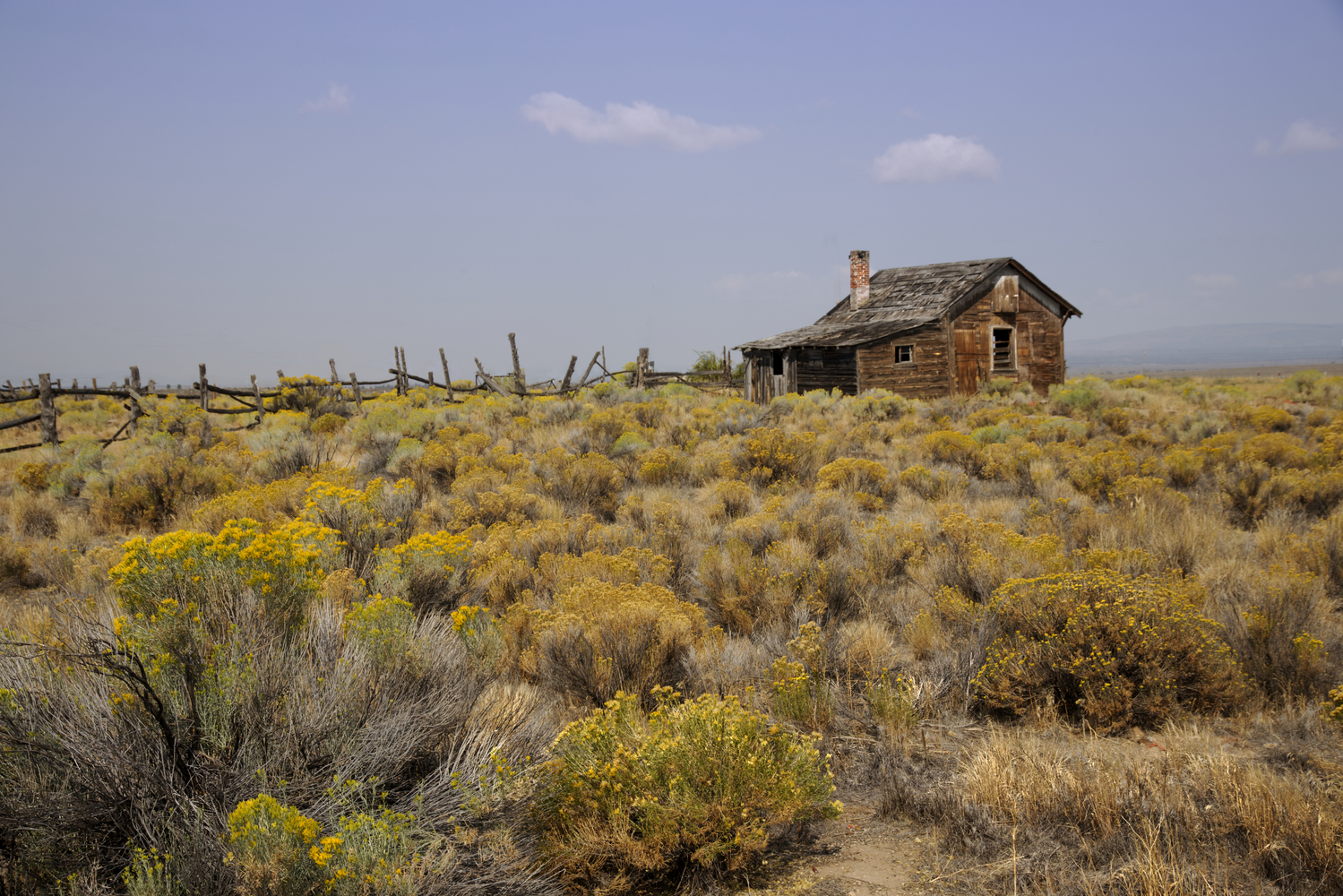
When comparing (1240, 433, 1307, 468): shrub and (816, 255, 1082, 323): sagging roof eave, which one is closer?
(1240, 433, 1307, 468): shrub

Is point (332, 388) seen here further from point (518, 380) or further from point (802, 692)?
point (802, 692)

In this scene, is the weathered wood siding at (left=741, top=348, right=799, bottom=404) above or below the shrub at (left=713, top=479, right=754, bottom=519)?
above

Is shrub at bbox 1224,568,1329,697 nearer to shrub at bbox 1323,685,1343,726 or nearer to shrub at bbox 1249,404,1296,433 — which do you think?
shrub at bbox 1323,685,1343,726

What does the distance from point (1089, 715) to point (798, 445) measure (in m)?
7.29

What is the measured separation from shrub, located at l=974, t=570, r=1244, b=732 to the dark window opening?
74.8 feet

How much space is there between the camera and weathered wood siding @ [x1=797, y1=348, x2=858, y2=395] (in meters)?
24.2

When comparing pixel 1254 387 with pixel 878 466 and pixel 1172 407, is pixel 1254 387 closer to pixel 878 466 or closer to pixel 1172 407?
pixel 1172 407

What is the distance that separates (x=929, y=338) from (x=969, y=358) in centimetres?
181

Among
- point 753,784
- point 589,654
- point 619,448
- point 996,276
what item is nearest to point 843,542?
point 589,654

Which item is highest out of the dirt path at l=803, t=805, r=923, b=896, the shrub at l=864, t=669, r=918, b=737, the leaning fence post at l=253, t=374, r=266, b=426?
the leaning fence post at l=253, t=374, r=266, b=426

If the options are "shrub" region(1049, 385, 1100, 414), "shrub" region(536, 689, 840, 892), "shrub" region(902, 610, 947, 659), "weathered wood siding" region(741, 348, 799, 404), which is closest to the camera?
"shrub" region(536, 689, 840, 892)

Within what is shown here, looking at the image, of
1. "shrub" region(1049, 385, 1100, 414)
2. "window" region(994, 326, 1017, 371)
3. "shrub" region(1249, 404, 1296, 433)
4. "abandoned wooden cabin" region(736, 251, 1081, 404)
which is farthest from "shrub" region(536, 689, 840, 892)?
"window" region(994, 326, 1017, 371)

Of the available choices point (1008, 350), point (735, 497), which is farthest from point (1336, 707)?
point (1008, 350)

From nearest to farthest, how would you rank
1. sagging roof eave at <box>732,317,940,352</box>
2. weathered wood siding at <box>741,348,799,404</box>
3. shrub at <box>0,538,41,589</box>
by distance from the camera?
shrub at <box>0,538,41,589</box>
sagging roof eave at <box>732,317,940,352</box>
weathered wood siding at <box>741,348,799,404</box>
